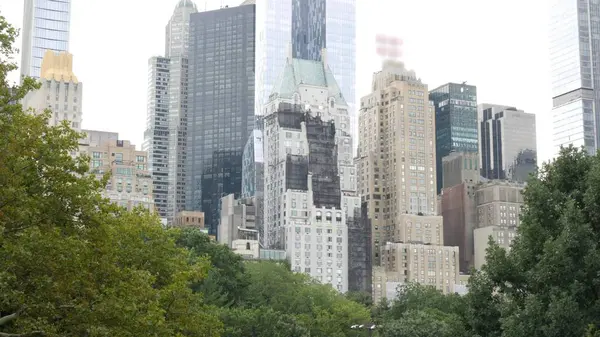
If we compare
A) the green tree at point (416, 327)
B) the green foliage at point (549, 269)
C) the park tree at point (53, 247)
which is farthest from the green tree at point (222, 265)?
the park tree at point (53, 247)

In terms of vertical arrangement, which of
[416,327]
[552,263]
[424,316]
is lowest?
[416,327]

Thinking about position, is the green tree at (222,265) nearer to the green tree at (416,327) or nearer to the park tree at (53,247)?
the green tree at (416,327)

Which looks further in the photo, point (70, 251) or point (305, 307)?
point (305, 307)

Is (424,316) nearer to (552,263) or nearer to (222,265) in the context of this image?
(222,265)

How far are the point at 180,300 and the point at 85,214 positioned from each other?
50.4 feet

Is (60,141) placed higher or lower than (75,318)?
higher

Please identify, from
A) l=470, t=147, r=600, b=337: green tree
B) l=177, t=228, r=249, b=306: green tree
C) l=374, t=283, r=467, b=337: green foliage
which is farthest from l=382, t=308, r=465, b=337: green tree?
l=470, t=147, r=600, b=337: green tree

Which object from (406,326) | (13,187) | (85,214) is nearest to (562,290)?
(85,214)

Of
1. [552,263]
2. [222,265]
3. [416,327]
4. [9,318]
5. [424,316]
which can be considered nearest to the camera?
[9,318]

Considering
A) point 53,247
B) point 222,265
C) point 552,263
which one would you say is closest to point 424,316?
point 222,265

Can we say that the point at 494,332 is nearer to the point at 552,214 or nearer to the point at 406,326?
the point at 552,214

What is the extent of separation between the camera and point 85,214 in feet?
143

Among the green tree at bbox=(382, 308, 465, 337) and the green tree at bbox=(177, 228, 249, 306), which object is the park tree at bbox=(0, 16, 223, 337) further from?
the green tree at bbox=(382, 308, 465, 337)

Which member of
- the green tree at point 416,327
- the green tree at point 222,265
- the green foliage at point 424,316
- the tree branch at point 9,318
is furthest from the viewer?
the green tree at point 416,327
